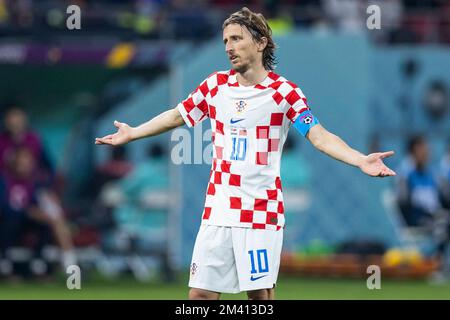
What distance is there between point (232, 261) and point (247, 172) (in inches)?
22.0

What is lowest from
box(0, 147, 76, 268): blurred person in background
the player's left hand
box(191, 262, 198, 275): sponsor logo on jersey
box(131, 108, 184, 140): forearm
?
box(191, 262, 198, 275): sponsor logo on jersey

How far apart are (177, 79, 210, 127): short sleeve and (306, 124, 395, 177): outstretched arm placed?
0.75 meters

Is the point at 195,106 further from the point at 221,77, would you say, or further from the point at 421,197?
the point at 421,197

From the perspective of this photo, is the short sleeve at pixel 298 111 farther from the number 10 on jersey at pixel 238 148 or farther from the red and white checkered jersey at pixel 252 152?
the number 10 on jersey at pixel 238 148

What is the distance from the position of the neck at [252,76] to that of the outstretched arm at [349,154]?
47 centimetres

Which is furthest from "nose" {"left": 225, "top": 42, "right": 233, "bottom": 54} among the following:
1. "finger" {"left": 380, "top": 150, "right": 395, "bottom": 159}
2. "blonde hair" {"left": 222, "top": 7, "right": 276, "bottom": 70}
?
"finger" {"left": 380, "top": 150, "right": 395, "bottom": 159}

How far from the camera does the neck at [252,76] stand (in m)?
8.77

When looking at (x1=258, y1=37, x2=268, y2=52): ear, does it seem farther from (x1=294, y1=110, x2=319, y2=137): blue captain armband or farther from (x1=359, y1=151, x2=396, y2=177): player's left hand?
(x1=359, y1=151, x2=396, y2=177): player's left hand

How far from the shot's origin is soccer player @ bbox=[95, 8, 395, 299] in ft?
28.6

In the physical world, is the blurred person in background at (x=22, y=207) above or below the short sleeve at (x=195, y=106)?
above

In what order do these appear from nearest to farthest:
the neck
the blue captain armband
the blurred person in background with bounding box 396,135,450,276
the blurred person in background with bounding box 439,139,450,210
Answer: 1. the blue captain armband
2. the neck
3. the blurred person in background with bounding box 396,135,450,276
4. the blurred person in background with bounding box 439,139,450,210

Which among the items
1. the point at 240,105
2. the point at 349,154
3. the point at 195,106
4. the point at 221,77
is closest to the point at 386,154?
the point at 349,154

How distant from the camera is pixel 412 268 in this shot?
61.1 ft

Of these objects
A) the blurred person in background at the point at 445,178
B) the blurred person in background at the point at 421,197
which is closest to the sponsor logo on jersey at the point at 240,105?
the blurred person in background at the point at 421,197
